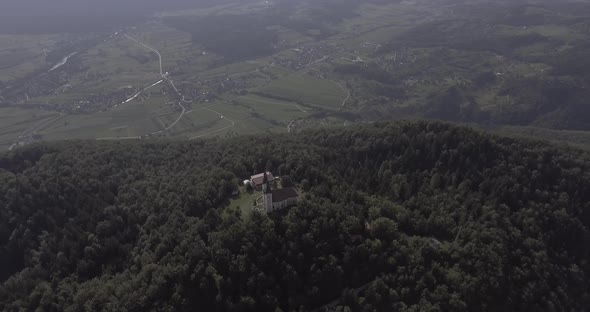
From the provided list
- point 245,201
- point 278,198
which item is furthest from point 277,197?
point 245,201

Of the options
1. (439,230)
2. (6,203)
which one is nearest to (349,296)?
(439,230)

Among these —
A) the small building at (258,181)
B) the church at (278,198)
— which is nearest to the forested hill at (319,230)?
the church at (278,198)

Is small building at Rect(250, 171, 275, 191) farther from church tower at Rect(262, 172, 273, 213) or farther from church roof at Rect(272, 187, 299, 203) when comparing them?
church tower at Rect(262, 172, 273, 213)

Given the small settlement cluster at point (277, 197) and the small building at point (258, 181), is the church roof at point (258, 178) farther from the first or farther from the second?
the small settlement cluster at point (277, 197)

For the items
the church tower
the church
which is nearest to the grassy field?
the church tower

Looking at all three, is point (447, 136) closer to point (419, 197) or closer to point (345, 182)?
point (419, 197)

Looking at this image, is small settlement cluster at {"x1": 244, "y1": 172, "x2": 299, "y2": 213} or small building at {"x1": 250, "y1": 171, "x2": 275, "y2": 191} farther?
small building at {"x1": 250, "y1": 171, "x2": 275, "y2": 191}

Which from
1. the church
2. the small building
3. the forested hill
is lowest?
the forested hill

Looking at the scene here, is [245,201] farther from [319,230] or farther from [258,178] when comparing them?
[319,230]
